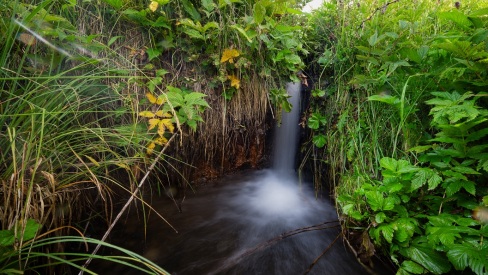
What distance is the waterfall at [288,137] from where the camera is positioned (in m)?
3.05

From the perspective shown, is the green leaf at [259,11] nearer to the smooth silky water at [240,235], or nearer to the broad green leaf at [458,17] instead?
the broad green leaf at [458,17]

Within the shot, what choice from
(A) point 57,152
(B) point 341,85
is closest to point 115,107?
(A) point 57,152

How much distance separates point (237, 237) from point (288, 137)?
1.68 meters

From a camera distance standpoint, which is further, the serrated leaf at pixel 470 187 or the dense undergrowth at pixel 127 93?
the dense undergrowth at pixel 127 93

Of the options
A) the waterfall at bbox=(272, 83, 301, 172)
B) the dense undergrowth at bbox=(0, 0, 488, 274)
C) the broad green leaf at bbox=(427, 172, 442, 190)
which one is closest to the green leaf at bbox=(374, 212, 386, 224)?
the dense undergrowth at bbox=(0, 0, 488, 274)

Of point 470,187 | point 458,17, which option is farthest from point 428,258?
point 458,17

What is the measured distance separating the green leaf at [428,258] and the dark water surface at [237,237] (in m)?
0.40

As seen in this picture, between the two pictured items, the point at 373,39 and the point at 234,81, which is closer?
the point at 373,39

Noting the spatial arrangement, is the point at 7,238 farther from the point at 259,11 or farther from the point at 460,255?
the point at 259,11

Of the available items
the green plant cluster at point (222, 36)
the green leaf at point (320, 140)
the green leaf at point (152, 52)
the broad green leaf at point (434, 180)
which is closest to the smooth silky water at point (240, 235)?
the green leaf at point (320, 140)

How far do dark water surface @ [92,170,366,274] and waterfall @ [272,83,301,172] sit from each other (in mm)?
695

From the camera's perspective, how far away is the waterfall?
305 cm

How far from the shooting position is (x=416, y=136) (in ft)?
5.20

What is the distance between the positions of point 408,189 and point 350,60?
142cm
